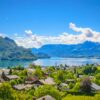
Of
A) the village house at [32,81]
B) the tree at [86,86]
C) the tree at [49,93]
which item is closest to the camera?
the tree at [49,93]

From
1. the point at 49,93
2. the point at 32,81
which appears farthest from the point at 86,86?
the point at 32,81

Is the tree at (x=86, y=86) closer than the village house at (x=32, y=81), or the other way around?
the tree at (x=86, y=86)

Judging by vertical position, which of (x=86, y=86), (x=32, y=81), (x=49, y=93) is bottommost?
(x=49, y=93)

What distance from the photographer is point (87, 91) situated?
261 feet

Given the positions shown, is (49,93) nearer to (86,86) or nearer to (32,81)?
(86,86)

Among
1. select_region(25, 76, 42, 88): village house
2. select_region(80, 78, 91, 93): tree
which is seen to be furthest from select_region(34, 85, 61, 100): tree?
select_region(25, 76, 42, 88): village house

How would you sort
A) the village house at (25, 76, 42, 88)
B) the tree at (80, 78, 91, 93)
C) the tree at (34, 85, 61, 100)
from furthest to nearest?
the village house at (25, 76, 42, 88)
the tree at (80, 78, 91, 93)
the tree at (34, 85, 61, 100)

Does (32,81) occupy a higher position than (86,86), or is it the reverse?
(32,81)

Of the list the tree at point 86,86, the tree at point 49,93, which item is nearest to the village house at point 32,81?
the tree at point 86,86

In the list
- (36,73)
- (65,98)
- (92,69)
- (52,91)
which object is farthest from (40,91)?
(92,69)

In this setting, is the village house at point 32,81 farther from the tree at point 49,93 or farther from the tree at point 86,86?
the tree at point 49,93

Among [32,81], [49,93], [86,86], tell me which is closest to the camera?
[49,93]

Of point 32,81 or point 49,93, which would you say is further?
point 32,81

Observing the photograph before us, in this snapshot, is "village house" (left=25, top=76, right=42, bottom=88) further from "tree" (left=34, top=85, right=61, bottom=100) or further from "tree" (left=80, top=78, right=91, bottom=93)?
"tree" (left=34, top=85, right=61, bottom=100)
